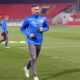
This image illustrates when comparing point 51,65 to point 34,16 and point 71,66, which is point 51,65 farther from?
point 34,16

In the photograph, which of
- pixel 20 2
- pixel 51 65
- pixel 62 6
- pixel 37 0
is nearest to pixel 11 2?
pixel 20 2

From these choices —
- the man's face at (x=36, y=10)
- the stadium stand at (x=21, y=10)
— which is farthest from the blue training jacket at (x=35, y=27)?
the stadium stand at (x=21, y=10)

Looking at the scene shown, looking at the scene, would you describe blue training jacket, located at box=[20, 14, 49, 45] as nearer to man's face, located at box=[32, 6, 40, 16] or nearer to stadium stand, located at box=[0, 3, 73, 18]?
man's face, located at box=[32, 6, 40, 16]

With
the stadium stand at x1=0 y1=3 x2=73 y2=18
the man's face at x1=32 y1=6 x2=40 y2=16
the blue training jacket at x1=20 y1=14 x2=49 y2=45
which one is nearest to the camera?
the man's face at x1=32 y1=6 x2=40 y2=16

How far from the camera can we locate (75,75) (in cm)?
766

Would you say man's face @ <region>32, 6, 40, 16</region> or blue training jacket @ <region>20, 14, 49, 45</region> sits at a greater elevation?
man's face @ <region>32, 6, 40, 16</region>

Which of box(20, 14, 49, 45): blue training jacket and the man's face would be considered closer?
the man's face

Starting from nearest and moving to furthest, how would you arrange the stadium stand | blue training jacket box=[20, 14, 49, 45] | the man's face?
the man's face → blue training jacket box=[20, 14, 49, 45] → the stadium stand

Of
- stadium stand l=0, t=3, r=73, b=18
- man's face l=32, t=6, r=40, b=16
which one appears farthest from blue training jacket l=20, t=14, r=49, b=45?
stadium stand l=0, t=3, r=73, b=18

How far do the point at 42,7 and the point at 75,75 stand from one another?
73.9 m

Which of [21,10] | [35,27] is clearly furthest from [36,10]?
[21,10]

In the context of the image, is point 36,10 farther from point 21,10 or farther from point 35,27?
point 21,10

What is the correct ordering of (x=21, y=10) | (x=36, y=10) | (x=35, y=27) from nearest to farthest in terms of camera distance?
(x=36, y=10) → (x=35, y=27) → (x=21, y=10)

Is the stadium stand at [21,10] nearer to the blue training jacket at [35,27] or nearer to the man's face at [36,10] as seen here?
the blue training jacket at [35,27]
